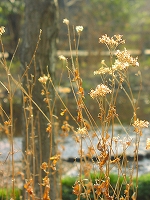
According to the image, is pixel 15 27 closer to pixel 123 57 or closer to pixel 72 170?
pixel 72 170

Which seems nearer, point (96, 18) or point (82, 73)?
point (82, 73)

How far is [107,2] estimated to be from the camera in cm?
2005

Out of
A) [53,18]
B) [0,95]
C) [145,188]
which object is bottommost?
[145,188]

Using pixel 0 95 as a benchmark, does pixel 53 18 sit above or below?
below

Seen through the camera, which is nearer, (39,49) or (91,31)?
(39,49)

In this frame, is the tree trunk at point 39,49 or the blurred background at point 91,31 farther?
the blurred background at point 91,31

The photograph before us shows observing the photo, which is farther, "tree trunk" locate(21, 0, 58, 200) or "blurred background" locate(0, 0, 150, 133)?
"blurred background" locate(0, 0, 150, 133)

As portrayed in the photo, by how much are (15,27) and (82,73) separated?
3548mm

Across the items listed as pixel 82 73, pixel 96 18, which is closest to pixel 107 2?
pixel 96 18

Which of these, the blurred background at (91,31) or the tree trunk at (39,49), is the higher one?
the blurred background at (91,31)

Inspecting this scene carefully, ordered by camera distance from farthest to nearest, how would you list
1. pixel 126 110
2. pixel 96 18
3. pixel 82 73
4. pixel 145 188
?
pixel 96 18 < pixel 82 73 < pixel 126 110 < pixel 145 188

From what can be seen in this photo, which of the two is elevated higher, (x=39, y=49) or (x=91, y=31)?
(x=91, y=31)

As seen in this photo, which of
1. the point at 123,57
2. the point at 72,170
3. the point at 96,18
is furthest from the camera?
the point at 96,18

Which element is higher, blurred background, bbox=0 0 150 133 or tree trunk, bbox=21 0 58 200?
blurred background, bbox=0 0 150 133
